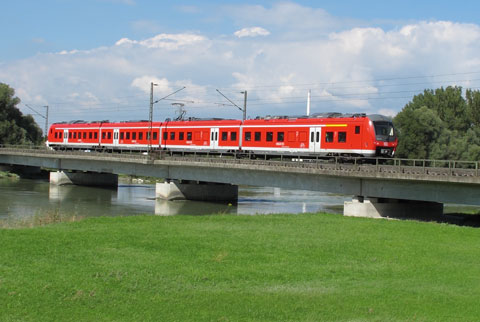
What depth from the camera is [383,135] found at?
44.7 metres

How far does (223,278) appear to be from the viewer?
17125mm

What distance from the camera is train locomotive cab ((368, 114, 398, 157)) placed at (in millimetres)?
44156

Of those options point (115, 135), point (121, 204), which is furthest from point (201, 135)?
point (115, 135)

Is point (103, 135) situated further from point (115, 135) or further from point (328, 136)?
point (328, 136)

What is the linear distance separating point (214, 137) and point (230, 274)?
137 feet

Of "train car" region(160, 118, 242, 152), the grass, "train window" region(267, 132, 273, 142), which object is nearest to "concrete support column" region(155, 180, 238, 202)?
"train car" region(160, 118, 242, 152)

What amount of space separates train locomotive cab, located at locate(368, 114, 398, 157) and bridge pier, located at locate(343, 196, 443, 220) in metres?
3.57

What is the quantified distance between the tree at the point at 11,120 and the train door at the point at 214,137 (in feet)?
196

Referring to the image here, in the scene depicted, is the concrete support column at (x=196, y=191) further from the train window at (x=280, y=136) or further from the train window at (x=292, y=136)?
the train window at (x=292, y=136)

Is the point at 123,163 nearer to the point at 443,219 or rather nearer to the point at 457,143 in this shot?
the point at 443,219

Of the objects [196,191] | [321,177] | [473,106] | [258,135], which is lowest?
[196,191]

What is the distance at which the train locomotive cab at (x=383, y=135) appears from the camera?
44.2 m

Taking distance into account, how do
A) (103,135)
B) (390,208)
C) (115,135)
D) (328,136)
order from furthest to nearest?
1. (103,135)
2. (115,135)
3. (328,136)
4. (390,208)

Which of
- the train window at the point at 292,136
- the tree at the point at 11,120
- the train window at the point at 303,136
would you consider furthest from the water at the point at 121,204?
the tree at the point at 11,120
